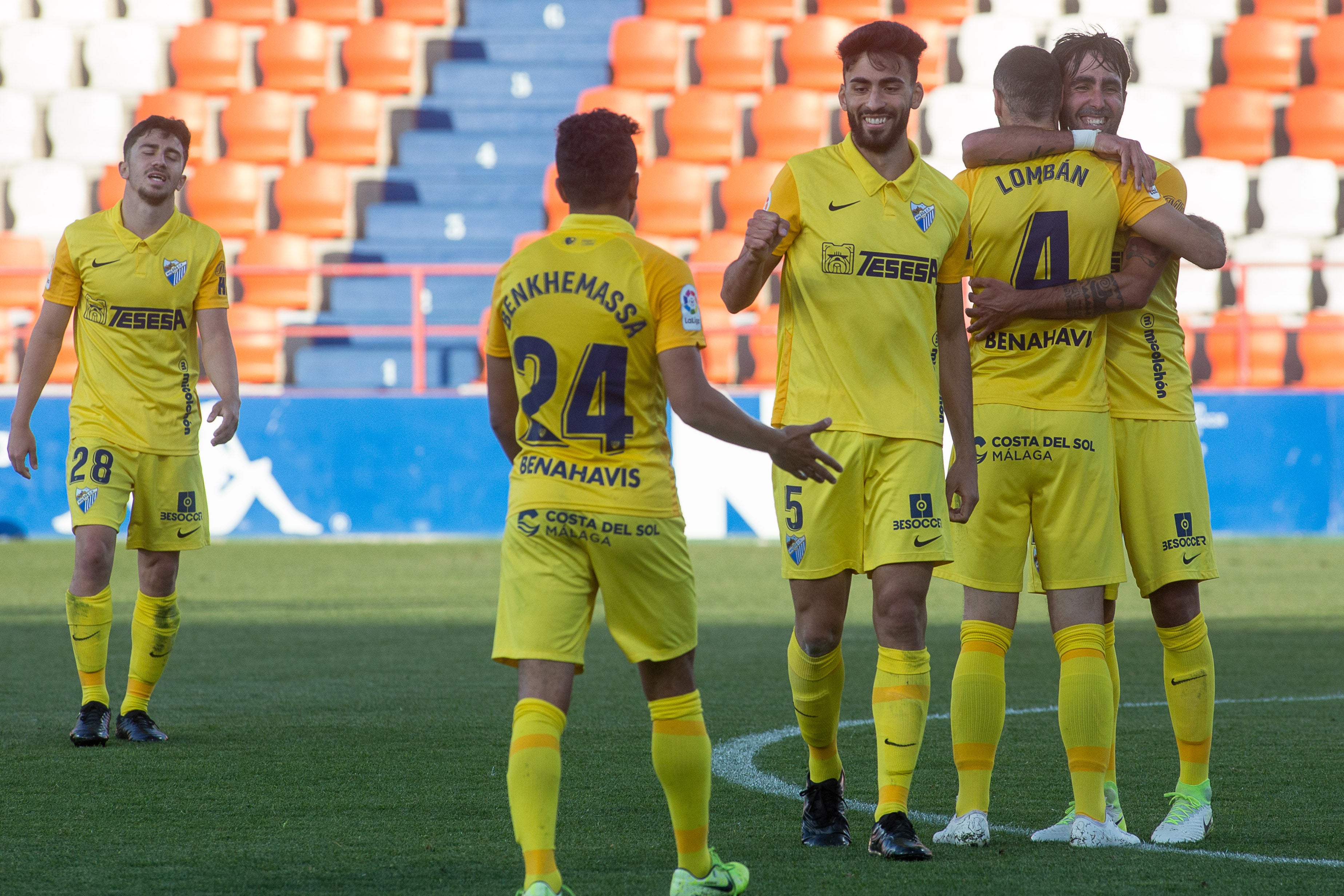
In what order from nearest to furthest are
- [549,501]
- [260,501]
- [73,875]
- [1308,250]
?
[549,501], [73,875], [260,501], [1308,250]

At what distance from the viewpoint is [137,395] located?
19.3 feet

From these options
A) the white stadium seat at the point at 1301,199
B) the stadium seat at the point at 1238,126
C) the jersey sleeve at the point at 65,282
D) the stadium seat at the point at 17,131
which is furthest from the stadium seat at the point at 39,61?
the jersey sleeve at the point at 65,282

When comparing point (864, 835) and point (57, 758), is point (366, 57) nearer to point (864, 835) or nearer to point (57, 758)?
point (57, 758)

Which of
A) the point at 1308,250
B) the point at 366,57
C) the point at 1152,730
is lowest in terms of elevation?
the point at 1152,730

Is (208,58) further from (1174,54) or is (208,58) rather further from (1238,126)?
(1238,126)

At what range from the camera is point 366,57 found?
19.6 m

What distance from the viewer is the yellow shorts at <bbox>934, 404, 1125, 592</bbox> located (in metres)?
4.28

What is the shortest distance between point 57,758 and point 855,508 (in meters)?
2.84

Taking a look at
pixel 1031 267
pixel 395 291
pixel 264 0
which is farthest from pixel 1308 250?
pixel 1031 267

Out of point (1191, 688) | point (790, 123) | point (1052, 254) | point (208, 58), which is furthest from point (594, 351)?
point (208, 58)

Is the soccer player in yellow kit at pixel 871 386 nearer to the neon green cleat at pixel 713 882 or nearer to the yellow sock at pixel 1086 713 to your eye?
the yellow sock at pixel 1086 713

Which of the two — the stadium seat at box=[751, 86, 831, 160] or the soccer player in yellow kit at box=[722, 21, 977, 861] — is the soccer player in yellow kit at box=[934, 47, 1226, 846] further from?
the stadium seat at box=[751, 86, 831, 160]

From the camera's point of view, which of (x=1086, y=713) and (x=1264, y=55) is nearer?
(x=1086, y=713)

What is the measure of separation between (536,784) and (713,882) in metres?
0.46
